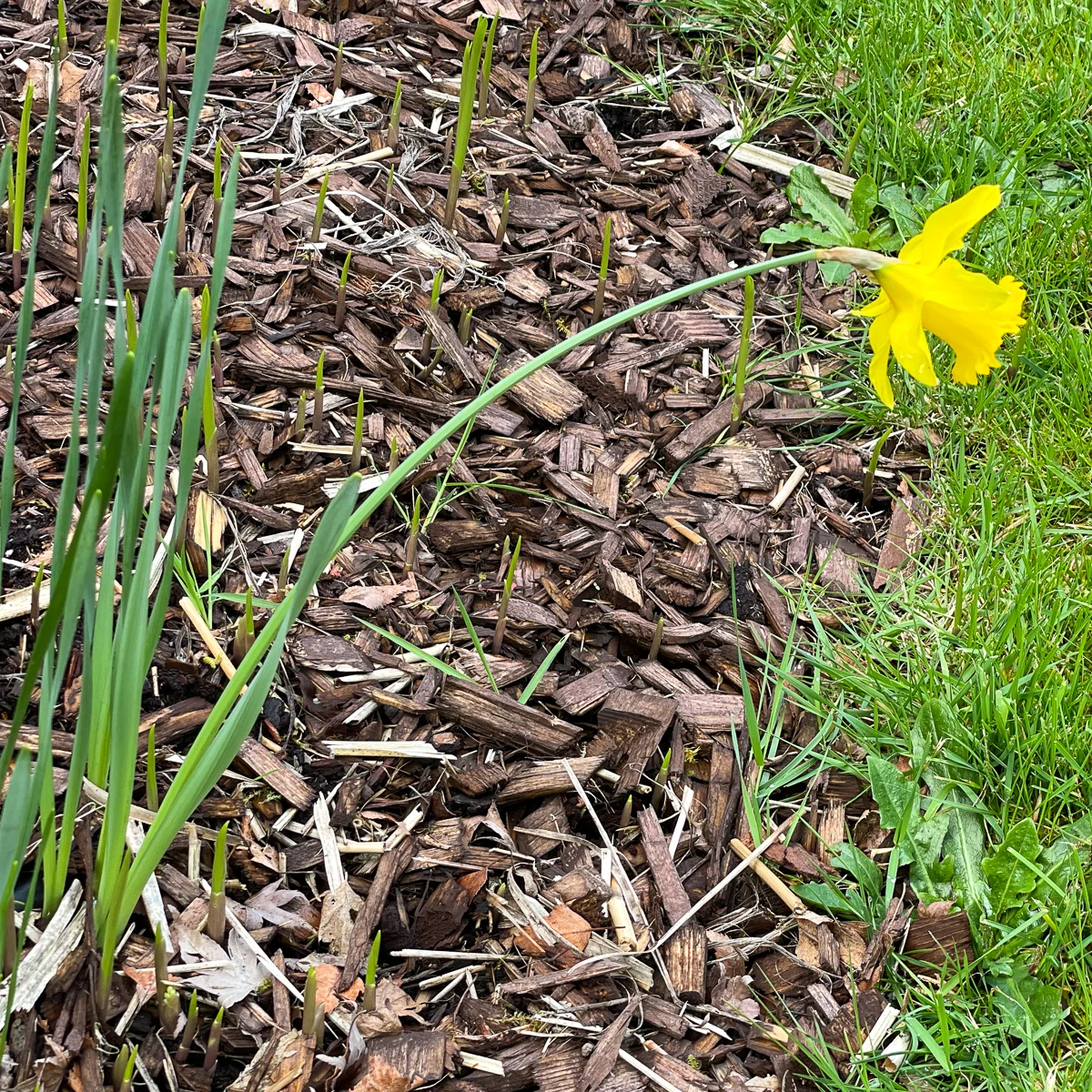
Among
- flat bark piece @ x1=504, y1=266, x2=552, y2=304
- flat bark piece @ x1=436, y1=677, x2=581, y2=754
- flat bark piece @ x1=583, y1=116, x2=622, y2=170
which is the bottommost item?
flat bark piece @ x1=436, y1=677, x2=581, y2=754

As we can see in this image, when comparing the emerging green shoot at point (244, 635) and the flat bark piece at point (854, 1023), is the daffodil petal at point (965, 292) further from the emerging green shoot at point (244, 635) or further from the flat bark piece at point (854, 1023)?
the emerging green shoot at point (244, 635)

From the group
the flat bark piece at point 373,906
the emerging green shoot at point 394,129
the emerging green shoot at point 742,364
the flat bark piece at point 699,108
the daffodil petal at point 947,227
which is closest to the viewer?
the daffodil petal at point 947,227

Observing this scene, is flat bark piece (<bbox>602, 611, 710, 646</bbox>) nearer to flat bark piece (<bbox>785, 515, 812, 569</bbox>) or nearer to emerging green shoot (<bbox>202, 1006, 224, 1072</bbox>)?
flat bark piece (<bbox>785, 515, 812, 569</bbox>)

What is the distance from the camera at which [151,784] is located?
4.30 ft

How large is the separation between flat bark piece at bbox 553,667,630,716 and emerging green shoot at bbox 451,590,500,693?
0.09 meters

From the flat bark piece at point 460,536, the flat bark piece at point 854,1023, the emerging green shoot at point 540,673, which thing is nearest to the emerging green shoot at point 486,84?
the flat bark piece at point 460,536

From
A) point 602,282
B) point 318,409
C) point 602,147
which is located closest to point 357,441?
point 318,409

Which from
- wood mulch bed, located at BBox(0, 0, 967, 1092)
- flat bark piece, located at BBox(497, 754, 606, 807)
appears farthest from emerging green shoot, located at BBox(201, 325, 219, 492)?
flat bark piece, located at BBox(497, 754, 606, 807)

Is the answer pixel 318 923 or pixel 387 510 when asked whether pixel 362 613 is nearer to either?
pixel 387 510

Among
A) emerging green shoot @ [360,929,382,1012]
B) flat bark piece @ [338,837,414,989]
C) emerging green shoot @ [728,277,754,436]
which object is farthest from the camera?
emerging green shoot @ [728,277,754,436]

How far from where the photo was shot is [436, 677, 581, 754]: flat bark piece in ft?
5.14

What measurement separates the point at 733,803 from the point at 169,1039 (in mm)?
746

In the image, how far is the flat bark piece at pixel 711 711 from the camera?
1.65 m

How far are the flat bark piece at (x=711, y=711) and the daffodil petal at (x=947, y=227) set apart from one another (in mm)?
722
